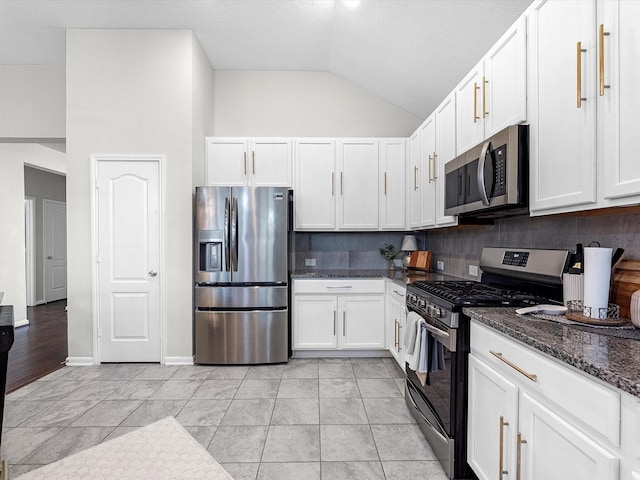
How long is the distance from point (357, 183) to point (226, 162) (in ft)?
4.78

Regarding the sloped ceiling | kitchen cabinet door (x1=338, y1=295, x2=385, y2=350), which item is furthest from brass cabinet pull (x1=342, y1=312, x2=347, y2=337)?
the sloped ceiling

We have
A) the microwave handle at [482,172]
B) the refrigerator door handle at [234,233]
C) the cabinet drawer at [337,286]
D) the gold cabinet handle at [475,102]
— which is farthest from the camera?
the cabinet drawer at [337,286]

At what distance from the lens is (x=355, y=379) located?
2977mm

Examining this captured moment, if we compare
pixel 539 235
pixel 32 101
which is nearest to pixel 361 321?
pixel 539 235

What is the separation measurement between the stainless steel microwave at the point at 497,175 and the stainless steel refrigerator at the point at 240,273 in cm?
172

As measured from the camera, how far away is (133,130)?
331 centimetres

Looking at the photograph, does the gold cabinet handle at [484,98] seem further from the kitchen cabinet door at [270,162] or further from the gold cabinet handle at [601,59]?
the kitchen cabinet door at [270,162]

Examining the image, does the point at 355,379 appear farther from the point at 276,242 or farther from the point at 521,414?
the point at 521,414

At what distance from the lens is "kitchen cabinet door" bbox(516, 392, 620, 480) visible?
2.83 ft

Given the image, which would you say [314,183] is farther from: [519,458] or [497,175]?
[519,458]

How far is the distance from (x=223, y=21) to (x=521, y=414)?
3732 mm

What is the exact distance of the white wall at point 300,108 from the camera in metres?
4.03

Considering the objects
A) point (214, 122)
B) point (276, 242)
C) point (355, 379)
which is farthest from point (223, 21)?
point (355, 379)

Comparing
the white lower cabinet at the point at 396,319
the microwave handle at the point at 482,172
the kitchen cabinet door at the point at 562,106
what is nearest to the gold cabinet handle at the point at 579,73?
the kitchen cabinet door at the point at 562,106
